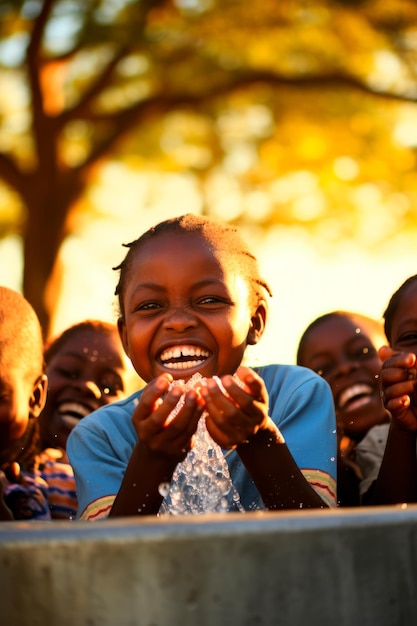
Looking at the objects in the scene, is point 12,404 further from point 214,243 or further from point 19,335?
point 214,243

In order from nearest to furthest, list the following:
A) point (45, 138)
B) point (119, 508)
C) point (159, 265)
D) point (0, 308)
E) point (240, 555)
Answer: point (240, 555) → point (119, 508) → point (159, 265) → point (0, 308) → point (45, 138)

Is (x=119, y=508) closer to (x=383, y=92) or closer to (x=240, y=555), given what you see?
(x=240, y=555)

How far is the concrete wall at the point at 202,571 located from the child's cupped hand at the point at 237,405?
0.72 metres

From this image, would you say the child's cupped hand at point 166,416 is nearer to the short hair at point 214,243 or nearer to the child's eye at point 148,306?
the child's eye at point 148,306

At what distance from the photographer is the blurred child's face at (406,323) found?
9.73 feet

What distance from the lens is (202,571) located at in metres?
1.04

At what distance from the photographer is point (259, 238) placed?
11812mm

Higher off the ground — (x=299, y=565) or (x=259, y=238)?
(x=259, y=238)

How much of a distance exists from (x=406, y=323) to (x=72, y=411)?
1406 mm

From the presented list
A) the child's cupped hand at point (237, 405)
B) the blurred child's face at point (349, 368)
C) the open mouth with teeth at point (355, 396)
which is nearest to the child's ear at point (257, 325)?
the child's cupped hand at point (237, 405)

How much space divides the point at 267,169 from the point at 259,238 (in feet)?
2.92

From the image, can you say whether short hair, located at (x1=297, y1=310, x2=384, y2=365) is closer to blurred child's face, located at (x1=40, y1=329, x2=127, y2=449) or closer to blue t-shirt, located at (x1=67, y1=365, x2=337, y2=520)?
blurred child's face, located at (x1=40, y1=329, x2=127, y2=449)

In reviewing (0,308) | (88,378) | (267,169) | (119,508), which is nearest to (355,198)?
(267,169)

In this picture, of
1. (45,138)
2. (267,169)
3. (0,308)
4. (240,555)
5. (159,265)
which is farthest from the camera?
(267,169)
